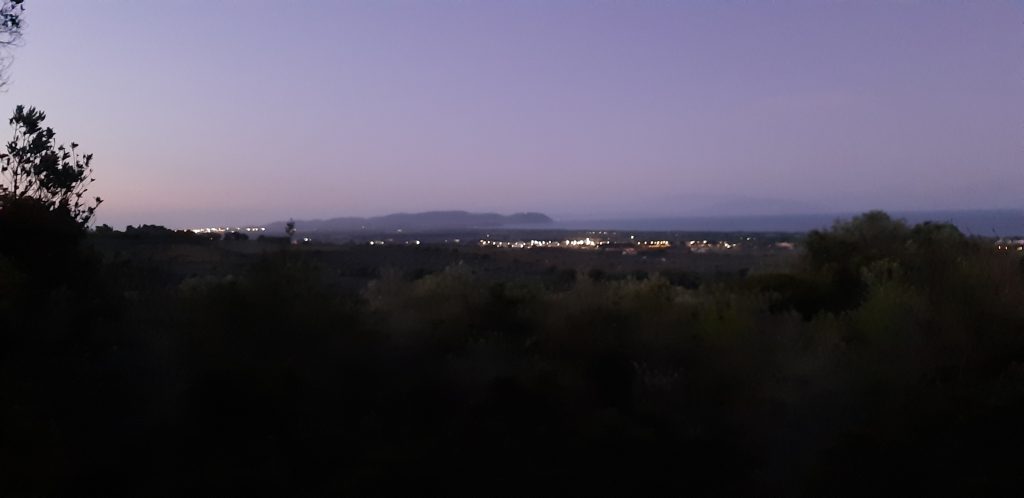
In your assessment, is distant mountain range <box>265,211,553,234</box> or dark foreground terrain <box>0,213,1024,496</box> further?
distant mountain range <box>265,211,553,234</box>

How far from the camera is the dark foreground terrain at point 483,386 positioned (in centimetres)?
831

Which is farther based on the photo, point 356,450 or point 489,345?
point 489,345

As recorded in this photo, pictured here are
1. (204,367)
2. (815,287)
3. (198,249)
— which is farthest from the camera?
(198,249)

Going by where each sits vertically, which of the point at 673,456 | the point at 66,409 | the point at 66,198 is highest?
the point at 66,198

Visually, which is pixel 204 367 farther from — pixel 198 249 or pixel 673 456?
pixel 198 249

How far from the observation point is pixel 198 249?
3209cm

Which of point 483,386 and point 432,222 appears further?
point 432,222

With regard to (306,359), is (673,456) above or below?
below

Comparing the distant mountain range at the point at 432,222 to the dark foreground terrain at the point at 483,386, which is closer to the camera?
the dark foreground terrain at the point at 483,386

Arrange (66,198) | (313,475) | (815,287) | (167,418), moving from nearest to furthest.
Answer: (313,475) → (167,418) → (66,198) → (815,287)

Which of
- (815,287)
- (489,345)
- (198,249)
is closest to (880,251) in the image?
(815,287)

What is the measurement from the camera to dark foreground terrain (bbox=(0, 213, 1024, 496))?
8.31 meters

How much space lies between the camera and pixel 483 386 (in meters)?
10.4

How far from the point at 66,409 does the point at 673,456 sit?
543 cm
